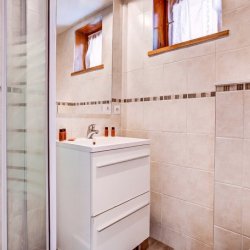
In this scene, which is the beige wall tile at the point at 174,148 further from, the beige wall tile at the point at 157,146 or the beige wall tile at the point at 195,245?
the beige wall tile at the point at 195,245

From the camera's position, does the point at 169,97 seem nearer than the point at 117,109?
Yes

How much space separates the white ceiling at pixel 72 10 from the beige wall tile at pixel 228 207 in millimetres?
1619

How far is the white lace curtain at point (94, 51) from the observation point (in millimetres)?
1894

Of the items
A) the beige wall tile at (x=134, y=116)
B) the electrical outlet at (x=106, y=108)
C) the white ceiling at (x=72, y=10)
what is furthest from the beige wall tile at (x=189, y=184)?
the white ceiling at (x=72, y=10)

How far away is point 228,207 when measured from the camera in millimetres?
1345

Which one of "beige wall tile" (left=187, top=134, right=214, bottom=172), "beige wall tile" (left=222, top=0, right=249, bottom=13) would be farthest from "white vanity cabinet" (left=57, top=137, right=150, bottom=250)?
"beige wall tile" (left=222, top=0, right=249, bottom=13)

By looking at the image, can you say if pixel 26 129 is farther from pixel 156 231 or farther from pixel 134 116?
pixel 156 231

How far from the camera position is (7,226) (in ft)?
2.84

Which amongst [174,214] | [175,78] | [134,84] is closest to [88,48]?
[134,84]

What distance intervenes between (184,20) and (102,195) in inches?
57.9

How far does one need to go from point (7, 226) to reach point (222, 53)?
155cm

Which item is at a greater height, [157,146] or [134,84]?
[134,84]

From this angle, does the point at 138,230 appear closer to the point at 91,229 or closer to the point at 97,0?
the point at 91,229

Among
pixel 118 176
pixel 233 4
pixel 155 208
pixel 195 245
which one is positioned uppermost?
pixel 233 4
